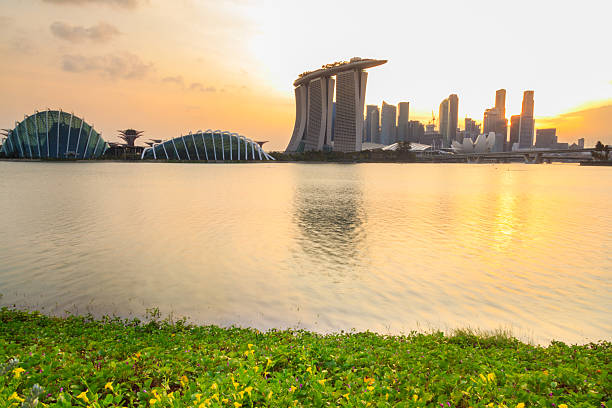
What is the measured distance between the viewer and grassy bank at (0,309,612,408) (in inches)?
181

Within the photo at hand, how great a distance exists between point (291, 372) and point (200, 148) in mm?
158492

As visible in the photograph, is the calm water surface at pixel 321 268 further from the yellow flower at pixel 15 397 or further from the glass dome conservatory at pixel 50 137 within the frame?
the glass dome conservatory at pixel 50 137

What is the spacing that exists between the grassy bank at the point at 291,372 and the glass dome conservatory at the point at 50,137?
6848 inches

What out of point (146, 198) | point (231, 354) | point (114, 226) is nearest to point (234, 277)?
point (231, 354)

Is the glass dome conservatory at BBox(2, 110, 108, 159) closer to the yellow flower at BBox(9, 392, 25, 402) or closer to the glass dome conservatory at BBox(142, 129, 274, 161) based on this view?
the glass dome conservatory at BBox(142, 129, 274, 161)

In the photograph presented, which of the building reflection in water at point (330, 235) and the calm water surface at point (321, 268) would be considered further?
the building reflection in water at point (330, 235)

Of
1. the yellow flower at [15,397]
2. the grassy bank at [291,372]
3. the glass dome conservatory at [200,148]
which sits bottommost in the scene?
the grassy bank at [291,372]

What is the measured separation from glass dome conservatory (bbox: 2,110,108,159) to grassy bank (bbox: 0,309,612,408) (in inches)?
6848

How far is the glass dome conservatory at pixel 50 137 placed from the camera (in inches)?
5871

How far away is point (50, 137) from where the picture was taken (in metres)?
151

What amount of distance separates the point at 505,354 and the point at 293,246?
12828 mm

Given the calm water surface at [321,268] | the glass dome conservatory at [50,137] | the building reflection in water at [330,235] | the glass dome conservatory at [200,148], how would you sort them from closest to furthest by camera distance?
the calm water surface at [321,268], the building reflection in water at [330,235], the glass dome conservatory at [50,137], the glass dome conservatory at [200,148]

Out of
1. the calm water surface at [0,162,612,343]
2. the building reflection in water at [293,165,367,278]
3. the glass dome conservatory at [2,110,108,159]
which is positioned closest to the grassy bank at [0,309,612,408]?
the calm water surface at [0,162,612,343]

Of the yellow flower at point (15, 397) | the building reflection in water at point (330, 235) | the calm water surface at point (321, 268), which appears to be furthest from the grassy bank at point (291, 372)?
the building reflection in water at point (330, 235)
